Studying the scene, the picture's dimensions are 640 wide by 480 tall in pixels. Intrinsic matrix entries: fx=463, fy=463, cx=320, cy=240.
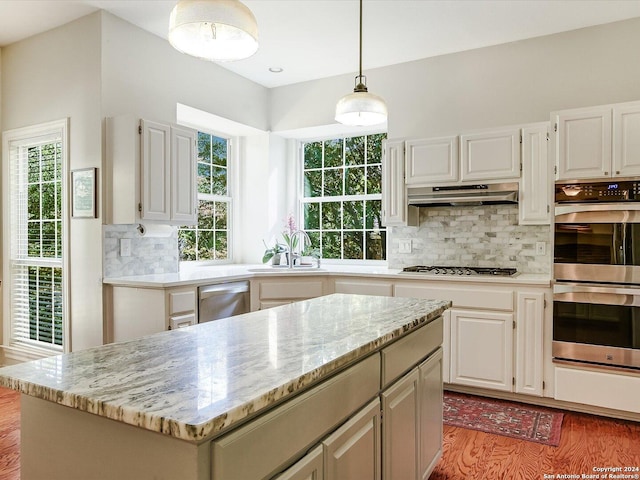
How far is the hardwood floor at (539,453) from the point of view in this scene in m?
2.39

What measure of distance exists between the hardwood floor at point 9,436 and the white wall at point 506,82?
354 cm

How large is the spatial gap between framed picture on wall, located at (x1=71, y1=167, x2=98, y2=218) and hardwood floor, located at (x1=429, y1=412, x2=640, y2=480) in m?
2.82

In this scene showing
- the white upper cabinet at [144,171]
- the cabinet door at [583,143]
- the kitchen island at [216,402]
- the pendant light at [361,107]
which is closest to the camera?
A: the kitchen island at [216,402]

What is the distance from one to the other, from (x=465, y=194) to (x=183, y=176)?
2181 millimetres

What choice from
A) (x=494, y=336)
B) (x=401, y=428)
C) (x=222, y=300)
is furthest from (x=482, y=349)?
(x=222, y=300)

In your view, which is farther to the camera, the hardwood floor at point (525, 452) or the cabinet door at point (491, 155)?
the cabinet door at point (491, 155)

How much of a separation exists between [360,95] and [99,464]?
1941 millimetres

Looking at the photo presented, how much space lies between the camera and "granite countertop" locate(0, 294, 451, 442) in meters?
0.91

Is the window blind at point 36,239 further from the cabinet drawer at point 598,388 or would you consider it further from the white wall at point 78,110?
the cabinet drawer at point 598,388

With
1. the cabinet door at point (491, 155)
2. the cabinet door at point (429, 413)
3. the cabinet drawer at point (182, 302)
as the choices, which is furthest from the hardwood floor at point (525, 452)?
the cabinet door at point (491, 155)

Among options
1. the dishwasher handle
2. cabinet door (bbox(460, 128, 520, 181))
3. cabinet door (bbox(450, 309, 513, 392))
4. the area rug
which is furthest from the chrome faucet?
the area rug

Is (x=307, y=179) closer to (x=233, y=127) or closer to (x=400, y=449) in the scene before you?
(x=233, y=127)

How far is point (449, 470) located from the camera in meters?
2.41

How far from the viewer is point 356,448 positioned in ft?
4.64
